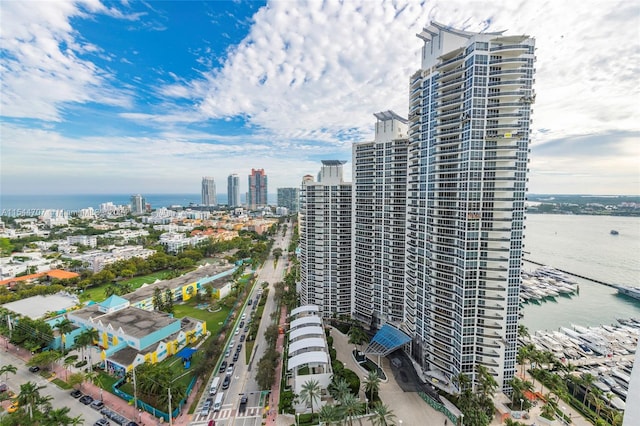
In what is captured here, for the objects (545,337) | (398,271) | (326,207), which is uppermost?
(326,207)

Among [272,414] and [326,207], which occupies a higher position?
[326,207]

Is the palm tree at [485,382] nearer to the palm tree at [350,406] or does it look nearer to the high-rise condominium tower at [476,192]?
the high-rise condominium tower at [476,192]

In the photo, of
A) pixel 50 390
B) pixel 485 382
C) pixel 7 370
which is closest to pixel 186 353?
pixel 50 390

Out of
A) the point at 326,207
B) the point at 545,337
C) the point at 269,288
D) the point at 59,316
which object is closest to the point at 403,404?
the point at 326,207

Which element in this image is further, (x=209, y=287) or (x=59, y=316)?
(x=209, y=287)

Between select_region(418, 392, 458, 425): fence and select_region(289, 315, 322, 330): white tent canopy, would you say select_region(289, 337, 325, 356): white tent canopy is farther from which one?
select_region(418, 392, 458, 425): fence

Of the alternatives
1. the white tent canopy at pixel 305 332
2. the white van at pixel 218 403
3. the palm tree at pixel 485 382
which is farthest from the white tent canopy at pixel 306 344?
the palm tree at pixel 485 382

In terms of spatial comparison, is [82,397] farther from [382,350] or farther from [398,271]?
[398,271]

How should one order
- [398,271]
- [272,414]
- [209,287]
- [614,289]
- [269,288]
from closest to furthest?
1. [272,414]
2. [398,271]
3. [209,287]
4. [269,288]
5. [614,289]
